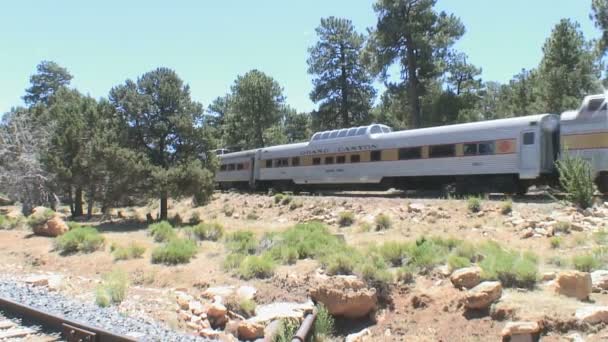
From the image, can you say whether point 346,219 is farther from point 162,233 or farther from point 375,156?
point 162,233

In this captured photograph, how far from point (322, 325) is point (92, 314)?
130 inches

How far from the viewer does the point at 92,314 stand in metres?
6.99

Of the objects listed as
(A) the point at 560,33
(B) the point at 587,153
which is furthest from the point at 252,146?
(B) the point at 587,153

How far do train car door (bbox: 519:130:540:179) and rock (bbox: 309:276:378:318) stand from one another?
10686 millimetres

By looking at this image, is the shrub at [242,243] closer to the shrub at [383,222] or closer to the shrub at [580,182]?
the shrub at [383,222]

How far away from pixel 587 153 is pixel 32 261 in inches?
650

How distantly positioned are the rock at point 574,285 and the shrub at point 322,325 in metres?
3.34

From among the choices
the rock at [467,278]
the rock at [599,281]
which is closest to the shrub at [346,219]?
the rock at [467,278]

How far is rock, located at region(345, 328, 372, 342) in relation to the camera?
23.6 ft

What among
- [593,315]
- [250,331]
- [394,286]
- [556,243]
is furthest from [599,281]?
[250,331]

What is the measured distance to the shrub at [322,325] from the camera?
729 centimetres

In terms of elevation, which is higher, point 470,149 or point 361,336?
point 470,149

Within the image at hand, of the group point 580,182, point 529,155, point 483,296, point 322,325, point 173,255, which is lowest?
point 322,325

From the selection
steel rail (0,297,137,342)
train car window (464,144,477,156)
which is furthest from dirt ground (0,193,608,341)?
train car window (464,144,477,156)
